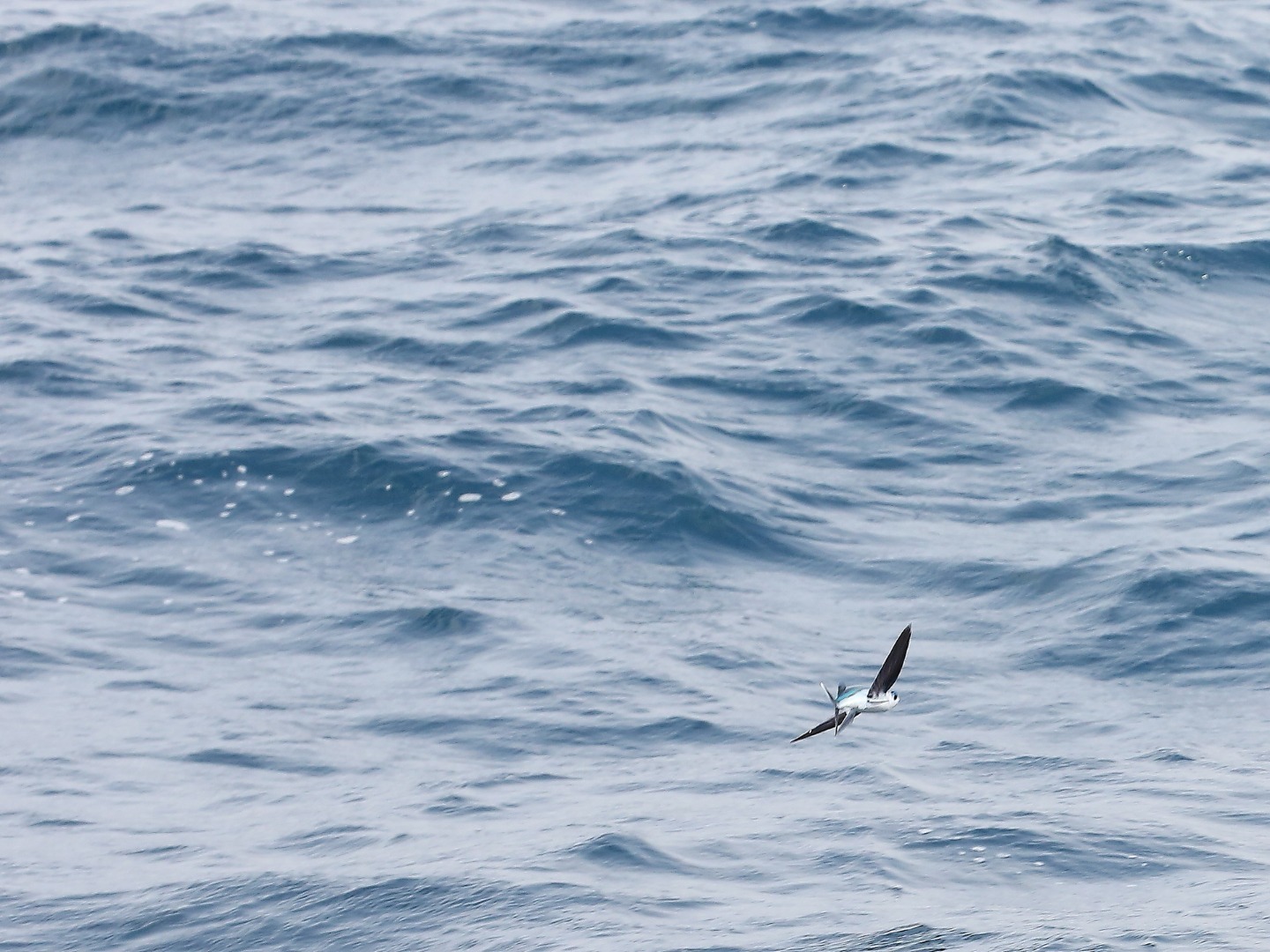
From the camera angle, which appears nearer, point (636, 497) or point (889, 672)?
point (889, 672)

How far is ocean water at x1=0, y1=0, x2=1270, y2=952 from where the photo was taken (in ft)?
44.6

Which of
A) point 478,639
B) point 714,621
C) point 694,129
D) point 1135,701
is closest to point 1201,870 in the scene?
point 1135,701

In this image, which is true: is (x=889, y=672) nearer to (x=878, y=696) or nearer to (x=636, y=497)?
(x=878, y=696)

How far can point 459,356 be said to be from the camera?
71.5 feet

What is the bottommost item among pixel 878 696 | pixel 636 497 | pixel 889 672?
pixel 636 497

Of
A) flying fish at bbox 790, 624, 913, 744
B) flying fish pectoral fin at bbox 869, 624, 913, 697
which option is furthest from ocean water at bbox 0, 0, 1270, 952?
flying fish pectoral fin at bbox 869, 624, 913, 697

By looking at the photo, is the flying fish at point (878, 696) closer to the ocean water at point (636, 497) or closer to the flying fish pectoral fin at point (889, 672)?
the flying fish pectoral fin at point (889, 672)

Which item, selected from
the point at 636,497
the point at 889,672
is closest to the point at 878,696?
the point at 889,672

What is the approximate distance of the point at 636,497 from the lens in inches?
738

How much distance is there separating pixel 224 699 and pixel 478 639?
219 cm

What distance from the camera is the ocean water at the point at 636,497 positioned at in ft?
44.6

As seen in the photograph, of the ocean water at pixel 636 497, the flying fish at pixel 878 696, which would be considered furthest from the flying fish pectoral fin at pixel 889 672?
the ocean water at pixel 636 497

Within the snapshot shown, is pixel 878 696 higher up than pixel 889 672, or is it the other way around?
pixel 889 672

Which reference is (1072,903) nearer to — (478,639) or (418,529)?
(478,639)
